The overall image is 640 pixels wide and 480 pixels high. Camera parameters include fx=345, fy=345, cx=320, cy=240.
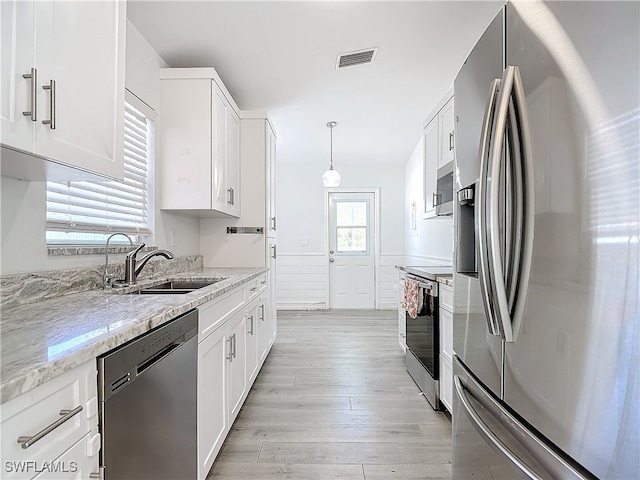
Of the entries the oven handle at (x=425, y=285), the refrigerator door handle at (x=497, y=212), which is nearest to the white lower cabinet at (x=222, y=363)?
the refrigerator door handle at (x=497, y=212)

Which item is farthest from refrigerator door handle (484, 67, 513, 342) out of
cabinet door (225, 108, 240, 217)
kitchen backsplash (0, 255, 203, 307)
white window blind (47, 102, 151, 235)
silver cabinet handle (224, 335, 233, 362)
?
cabinet door (225, 108, 240, 217)

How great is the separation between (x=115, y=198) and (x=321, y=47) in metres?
1.75

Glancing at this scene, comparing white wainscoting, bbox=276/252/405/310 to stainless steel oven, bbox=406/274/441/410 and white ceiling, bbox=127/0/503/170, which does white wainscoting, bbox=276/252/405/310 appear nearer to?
white ceiling, bbox=127/0/503/170

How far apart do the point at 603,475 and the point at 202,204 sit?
242 centimetres

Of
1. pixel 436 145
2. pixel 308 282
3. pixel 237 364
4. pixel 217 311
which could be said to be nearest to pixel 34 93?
pixel 217 311

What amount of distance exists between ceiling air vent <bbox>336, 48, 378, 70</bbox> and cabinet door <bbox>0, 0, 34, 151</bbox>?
210 cm

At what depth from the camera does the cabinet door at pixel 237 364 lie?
1.96m

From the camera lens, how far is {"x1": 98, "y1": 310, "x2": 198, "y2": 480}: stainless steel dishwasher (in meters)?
0.85

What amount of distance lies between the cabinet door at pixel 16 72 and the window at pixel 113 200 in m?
0.66

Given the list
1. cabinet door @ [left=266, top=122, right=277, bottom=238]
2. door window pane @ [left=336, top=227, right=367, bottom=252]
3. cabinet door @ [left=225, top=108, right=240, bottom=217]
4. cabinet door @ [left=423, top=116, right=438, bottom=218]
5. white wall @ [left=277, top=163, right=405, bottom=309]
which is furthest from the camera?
door window pane @ [left=336, top=227, right=367, bottom=252]

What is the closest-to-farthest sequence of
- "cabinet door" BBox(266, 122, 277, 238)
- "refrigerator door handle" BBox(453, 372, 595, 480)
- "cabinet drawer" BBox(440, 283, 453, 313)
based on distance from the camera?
"refrigerator door handle" BBox(453, 372, 595, 480)
"cabinet drawer" BBox(440, 283, 453, 313)
"cabinet door" BBox(266, 122, 277, 238)

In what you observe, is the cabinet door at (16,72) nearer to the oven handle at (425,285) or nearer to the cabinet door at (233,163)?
the cabinet door at (233,163)

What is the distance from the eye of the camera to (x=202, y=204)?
98.4 inches

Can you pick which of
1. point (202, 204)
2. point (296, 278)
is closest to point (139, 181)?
point (202, 204)
